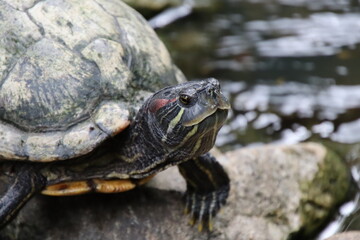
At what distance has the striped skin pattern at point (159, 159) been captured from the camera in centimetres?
310

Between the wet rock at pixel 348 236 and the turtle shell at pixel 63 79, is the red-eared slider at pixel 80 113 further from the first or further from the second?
the wet rock at pixel 348 236

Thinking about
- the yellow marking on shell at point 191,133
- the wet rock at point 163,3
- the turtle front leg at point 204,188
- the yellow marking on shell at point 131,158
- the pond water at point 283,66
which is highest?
the yellow marking on shell at point 191,133

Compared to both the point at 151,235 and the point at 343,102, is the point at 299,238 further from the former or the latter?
the point at 343,102

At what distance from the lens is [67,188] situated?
3648mm

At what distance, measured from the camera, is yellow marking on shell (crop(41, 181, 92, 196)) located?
3.64 m

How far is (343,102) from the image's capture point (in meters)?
6.64

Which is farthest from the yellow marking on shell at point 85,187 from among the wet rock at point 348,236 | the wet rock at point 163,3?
the wet rock at point 163,3

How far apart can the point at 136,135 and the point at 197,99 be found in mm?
632

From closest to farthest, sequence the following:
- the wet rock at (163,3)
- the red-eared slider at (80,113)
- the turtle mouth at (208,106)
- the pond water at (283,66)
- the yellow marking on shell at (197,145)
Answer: the turtle mouth at (208,106), the yellow marking on shell at (197,145), the red-eared slider at (80,113), the pond water at (283,66), the wet rock at (163,3)

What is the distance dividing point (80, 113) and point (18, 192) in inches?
25.0

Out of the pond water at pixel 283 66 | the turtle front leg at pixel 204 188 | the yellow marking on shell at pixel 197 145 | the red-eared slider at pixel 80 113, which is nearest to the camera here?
the yellow marking on shell at pixel 197 145

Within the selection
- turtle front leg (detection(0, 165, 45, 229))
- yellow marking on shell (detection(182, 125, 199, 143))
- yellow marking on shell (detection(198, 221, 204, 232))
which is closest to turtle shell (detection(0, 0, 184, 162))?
turtle front leg (detection(0, 165, 45, 229))

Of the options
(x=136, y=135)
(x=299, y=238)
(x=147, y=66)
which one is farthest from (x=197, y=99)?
(x=299, y=238)

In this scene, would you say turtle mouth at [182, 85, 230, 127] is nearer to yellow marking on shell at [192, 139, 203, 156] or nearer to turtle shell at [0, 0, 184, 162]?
yellow marking on shell at [192, 139, 203, 156]
